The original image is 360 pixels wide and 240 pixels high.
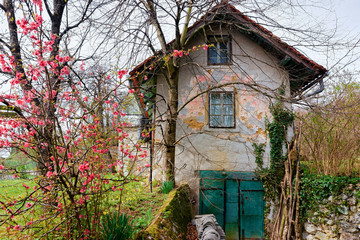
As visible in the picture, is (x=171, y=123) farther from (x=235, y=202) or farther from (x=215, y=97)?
(x=235, y=202)

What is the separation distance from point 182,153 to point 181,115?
51.1 inches

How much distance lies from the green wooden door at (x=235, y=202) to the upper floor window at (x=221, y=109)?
5.52 feet

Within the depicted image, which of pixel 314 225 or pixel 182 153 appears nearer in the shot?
pixel 314 225

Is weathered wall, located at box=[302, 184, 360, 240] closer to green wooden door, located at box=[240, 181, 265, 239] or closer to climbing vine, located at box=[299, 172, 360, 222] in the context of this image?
climbing vine, located at box=[299, 172, 360, 222]

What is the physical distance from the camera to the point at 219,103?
8.38 meters

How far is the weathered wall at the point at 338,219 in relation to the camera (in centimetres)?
577

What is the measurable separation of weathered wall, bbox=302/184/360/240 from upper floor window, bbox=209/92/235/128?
350 cm

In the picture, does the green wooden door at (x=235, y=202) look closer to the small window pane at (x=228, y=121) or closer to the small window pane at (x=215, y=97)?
the small window pane at (x=228, y=121)

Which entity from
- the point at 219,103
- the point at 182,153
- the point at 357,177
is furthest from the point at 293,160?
the point at 182,153

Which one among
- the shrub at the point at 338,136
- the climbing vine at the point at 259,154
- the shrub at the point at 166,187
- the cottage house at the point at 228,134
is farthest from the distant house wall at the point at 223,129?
the shrub at the point at 338,136

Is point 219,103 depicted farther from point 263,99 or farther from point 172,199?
point 172,199

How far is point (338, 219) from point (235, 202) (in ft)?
9.60

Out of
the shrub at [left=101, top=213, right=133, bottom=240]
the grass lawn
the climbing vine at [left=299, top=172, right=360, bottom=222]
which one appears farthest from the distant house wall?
the shrub at [left=101, top=213, right=133, bottom=240]

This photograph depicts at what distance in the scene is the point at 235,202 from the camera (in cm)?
806
